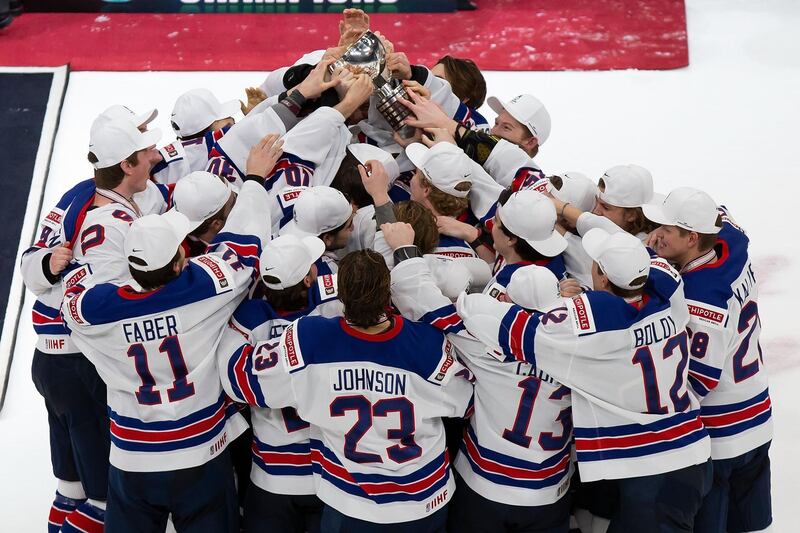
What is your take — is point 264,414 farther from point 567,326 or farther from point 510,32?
point 510,32

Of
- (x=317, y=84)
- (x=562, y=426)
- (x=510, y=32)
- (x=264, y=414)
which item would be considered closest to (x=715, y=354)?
(x=562, y=426)

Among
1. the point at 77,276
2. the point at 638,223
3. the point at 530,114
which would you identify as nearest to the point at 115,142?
the point at 77,276

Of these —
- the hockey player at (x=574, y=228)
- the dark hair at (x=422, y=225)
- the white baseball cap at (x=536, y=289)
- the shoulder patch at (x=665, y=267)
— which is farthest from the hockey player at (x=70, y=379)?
the shoulder patch at (x=665, y=267)

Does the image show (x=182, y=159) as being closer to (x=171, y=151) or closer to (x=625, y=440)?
(x=171, y=151)

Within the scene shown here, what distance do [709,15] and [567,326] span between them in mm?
5700

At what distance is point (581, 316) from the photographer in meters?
3.37

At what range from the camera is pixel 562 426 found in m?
3.62

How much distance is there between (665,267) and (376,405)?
42.5 inches

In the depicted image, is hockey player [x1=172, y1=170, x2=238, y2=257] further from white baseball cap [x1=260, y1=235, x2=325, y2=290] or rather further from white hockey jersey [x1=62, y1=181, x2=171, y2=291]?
white baseball cap [x1=260, y1=235, x2=325, y2=290]

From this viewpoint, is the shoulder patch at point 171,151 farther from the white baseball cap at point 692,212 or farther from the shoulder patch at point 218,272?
the white baseball cap at point 692,212

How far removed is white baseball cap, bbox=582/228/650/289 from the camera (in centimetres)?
341

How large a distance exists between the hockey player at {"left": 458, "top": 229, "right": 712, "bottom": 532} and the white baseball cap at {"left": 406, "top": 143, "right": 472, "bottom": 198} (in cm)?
61

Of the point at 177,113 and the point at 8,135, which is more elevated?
the point at 177,113

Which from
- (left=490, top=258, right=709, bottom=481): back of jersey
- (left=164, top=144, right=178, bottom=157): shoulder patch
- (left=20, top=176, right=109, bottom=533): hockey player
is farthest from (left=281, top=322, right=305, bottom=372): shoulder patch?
(left=164, top=144, right=178, bottom=157): shoulder patch
